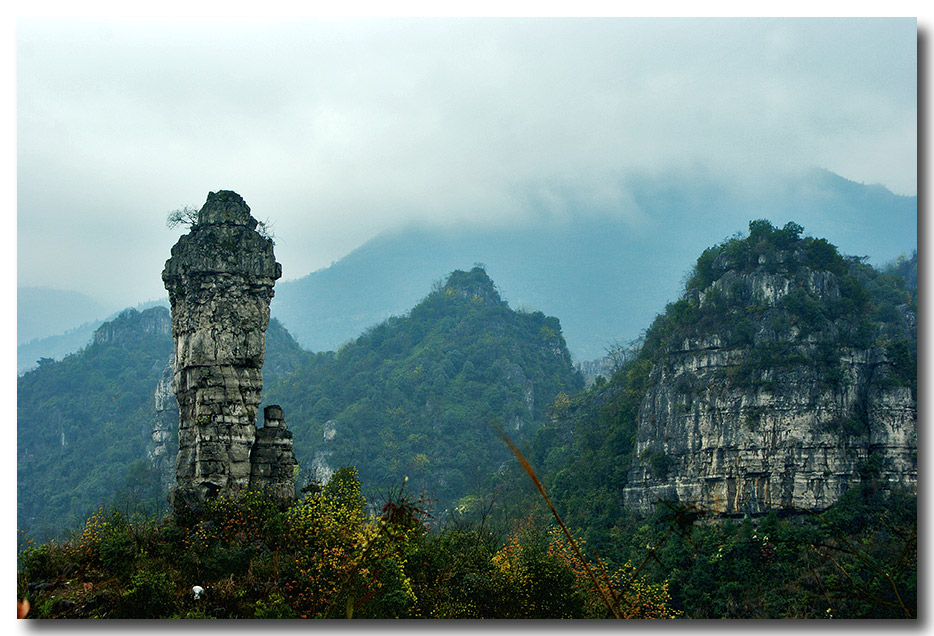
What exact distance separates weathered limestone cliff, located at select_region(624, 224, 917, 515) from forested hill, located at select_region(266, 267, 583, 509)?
1883 cm

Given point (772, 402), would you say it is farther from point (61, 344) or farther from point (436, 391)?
point (61, 344)

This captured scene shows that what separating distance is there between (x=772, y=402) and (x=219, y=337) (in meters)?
29.3

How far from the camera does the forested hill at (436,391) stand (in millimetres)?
58625

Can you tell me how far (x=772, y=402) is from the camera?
34.9 meters

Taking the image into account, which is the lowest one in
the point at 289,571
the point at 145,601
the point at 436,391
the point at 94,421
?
the point at 145,601

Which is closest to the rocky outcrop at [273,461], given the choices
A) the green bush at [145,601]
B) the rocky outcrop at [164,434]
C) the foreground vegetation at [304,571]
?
the foreground vegetation at [304,571]

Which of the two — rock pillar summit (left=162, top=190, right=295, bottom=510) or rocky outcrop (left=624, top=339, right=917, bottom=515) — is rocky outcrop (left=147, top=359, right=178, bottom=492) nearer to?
rocky outcrop (left=624, top=339, right=917, bottom=515)

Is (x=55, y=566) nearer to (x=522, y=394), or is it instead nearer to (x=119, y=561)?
(x=119, y=561)

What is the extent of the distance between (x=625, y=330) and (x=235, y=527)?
103252 mm

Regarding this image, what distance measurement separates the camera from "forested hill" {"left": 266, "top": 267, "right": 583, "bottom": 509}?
58625mm

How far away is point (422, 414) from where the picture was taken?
64.2m

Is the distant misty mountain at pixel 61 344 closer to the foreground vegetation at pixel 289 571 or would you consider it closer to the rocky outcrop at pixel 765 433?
the rocky outcrop at pixel 765 433

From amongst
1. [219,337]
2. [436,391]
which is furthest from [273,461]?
[436,391]

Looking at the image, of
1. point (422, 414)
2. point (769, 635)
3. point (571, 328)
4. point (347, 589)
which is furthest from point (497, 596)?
point (571, 328)
